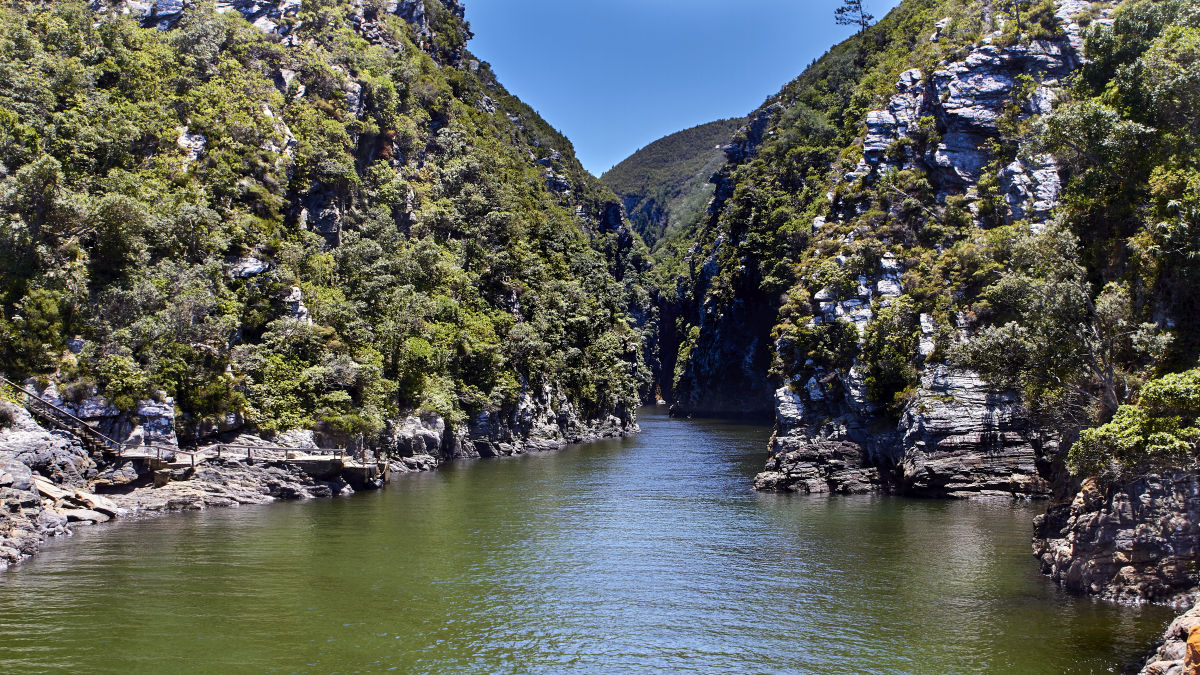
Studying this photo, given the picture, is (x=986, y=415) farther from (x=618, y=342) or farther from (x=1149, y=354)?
(x=618, y=342)

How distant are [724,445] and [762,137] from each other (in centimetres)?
7450

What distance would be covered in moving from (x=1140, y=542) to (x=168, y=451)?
4904 centimetres

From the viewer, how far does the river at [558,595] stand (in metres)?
22.7

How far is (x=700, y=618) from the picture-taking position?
27.0 meters

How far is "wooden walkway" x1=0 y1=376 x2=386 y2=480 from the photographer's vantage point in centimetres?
4258

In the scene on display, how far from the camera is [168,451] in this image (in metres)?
45.6

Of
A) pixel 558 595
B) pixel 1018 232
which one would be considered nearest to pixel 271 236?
pixel 558 595

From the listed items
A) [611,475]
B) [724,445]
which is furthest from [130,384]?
[724,445]

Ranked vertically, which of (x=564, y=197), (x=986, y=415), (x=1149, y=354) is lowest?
(x=986, y=415)

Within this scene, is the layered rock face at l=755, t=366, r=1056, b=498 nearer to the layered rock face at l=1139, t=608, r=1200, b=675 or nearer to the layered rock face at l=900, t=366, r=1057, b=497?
the layered rock face at l=900, t=366, r=1057, b=497

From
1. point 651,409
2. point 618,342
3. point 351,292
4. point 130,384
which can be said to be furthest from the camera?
point 651,409

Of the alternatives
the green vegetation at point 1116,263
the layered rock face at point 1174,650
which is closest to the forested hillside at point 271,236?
the green vegetation at point 1116,263

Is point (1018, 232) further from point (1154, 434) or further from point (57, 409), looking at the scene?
point (57, 409)

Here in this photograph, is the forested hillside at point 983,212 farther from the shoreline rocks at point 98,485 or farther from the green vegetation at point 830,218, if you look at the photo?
the shoreline rocks at point 98,485
